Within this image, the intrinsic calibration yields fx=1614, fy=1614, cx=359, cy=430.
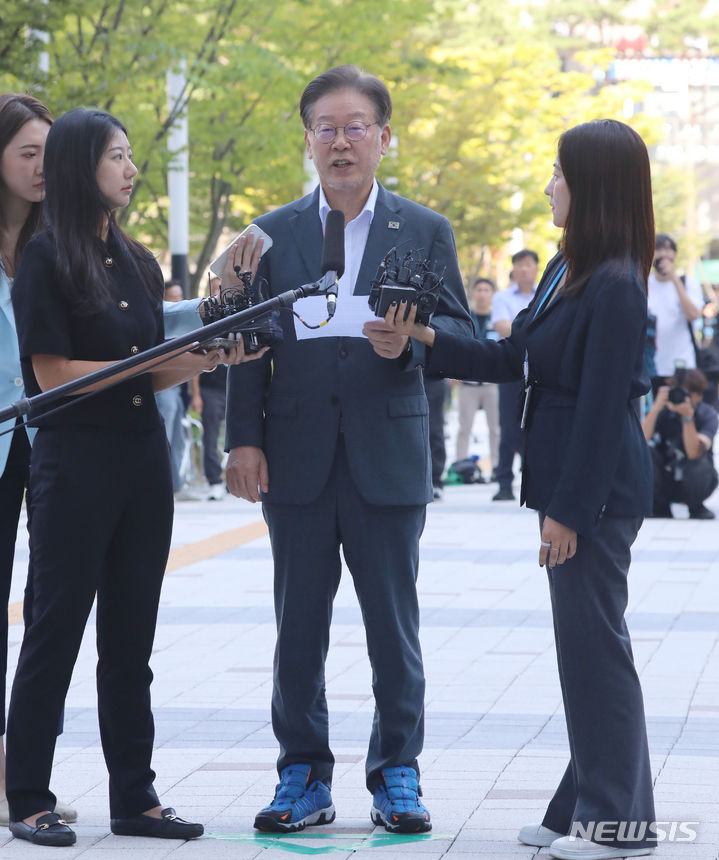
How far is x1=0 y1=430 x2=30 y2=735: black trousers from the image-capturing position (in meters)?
4.65

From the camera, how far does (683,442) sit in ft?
41.2

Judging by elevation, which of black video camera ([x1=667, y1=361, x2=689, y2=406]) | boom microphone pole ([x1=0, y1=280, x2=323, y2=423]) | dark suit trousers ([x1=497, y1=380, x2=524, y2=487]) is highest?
boom microphone pole ([x1=0, y1=280, x2=323, y2=423])

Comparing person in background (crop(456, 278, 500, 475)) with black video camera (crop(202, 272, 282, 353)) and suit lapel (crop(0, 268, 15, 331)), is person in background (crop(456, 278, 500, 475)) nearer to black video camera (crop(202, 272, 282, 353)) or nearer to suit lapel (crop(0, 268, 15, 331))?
suit lapel (crop(0, 268, 15, 331))

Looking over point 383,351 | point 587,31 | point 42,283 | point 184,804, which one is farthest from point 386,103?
point 587,31

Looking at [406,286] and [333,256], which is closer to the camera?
[333,256]

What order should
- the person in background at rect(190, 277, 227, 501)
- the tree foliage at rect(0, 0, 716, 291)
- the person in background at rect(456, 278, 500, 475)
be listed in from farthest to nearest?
the person in background at rect(456, 278, 500, 475), the person in background at rect(190, 277, 227, 501), the tree foliage at rect(0, 0, 716, 291)

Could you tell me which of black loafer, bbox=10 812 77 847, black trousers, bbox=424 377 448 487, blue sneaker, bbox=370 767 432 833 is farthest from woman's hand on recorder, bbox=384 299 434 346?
black trousers, bbox=424 377 448 487

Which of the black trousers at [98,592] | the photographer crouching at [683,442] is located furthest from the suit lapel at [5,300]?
the photographer crouching at [683,442]

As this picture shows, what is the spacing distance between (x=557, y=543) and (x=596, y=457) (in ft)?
0.79

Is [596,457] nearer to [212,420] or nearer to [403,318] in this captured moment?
[403,318]

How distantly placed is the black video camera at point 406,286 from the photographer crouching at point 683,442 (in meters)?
8.49

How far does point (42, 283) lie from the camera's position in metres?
4.27

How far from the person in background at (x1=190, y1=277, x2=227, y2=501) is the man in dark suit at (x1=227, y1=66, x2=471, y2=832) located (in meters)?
9.72

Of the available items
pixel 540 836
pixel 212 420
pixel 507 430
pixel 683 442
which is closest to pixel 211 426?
pixel 212 420
